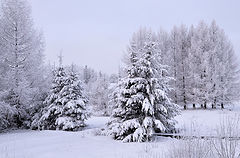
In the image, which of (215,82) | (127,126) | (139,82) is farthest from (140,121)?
(215,82)

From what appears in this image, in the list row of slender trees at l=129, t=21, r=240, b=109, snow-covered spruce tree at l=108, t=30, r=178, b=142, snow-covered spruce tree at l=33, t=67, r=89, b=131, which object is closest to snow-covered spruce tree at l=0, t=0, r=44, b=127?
snow-covered spruce tree at l=33, t=67, r=89, b=131

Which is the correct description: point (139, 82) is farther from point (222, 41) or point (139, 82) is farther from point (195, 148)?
point (222, 41)

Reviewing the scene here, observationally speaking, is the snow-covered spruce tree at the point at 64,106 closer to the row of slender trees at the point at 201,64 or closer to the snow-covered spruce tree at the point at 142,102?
the snow-covered spruce tree at the point at 142,102

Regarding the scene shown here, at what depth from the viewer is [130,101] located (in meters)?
8.77

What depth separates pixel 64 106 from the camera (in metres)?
13.5

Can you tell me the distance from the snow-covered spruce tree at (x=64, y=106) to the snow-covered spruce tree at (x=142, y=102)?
456 centimetres

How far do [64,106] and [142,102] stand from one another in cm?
695

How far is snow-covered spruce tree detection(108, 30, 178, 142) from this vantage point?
8.62 metres

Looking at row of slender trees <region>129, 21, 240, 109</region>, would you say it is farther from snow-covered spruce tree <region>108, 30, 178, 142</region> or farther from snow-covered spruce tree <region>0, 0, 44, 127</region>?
snow-covered spruce tree <region>0, 0, 44, 127</region>

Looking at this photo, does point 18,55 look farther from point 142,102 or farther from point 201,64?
point 201,64

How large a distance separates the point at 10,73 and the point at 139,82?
311 inches

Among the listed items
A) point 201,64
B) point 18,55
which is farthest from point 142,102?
point 201,64

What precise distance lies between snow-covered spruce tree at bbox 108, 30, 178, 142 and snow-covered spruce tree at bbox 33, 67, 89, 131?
15.0ft

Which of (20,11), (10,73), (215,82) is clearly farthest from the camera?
(215,82)
